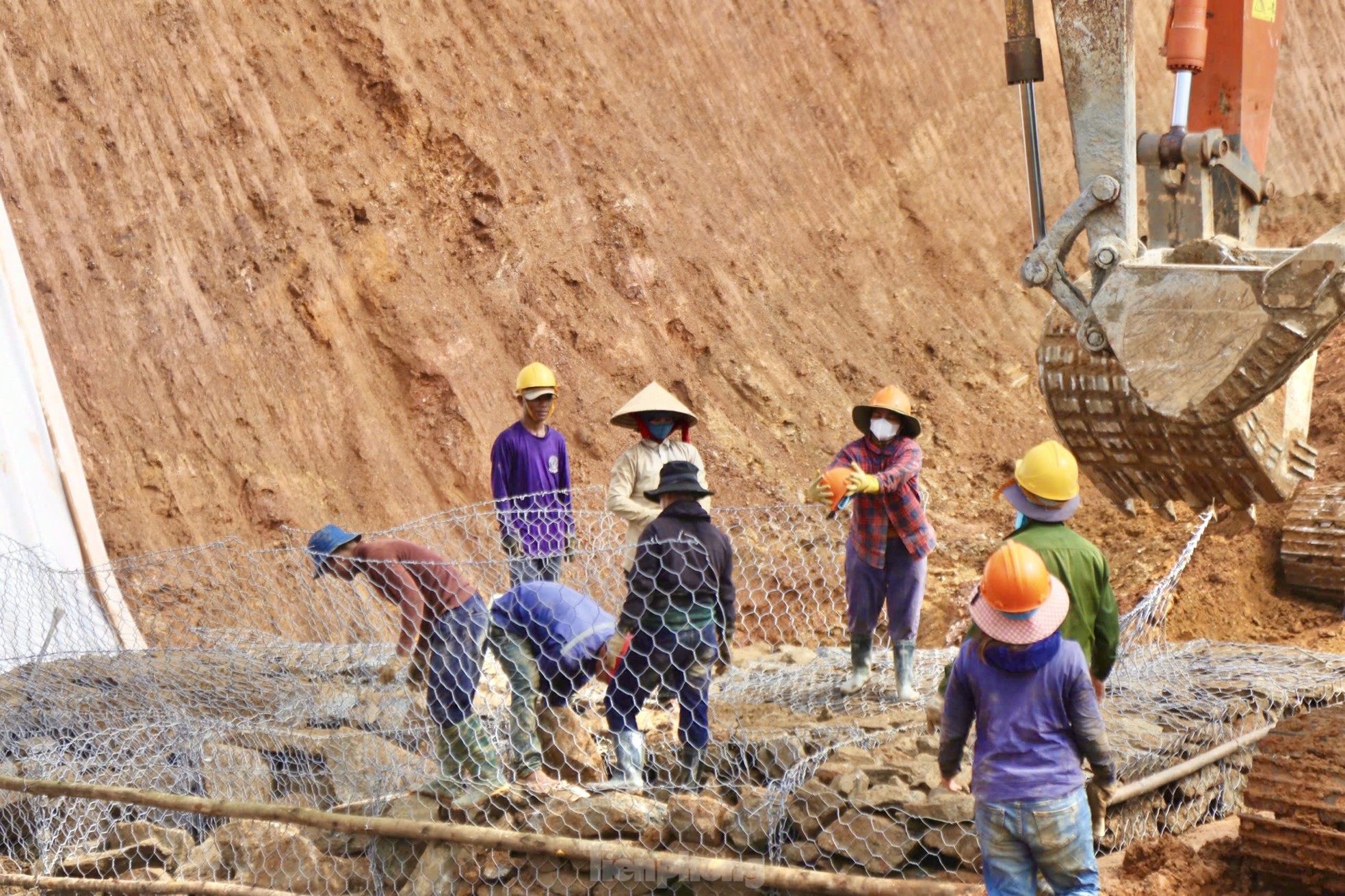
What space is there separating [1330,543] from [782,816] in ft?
17.4

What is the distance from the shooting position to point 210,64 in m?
10.1

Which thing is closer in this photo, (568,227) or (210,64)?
(210,64)

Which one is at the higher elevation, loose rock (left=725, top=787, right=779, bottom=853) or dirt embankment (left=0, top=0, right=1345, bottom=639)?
dirt embankment (left=0, top=0, right=1345, bottom=639)

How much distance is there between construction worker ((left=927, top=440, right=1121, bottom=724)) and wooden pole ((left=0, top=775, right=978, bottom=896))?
1.97 ft

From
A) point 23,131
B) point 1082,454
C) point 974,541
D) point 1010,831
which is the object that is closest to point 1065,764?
point 1010,831

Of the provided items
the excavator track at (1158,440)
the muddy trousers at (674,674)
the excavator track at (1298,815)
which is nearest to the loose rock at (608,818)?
the muddy trousers at (674,674)

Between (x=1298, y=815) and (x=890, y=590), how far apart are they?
211 cm

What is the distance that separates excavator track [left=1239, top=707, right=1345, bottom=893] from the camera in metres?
4.27

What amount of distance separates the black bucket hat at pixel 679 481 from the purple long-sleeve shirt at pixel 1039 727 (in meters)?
1.60

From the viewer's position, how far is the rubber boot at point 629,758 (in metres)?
5.18

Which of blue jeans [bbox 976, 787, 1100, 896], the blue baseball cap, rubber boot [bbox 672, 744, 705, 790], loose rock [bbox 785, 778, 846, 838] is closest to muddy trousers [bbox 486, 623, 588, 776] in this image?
rubber boot [bbox 672, 744, 705, 790]

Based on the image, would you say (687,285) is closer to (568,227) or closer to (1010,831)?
(568,227)

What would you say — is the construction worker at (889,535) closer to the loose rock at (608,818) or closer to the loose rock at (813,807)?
the loose rock at (813,807)

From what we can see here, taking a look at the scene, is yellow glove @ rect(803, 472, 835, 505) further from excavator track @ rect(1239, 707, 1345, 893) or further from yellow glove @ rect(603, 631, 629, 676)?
excavator track @ rect(1239, 707, 1345, 893)
